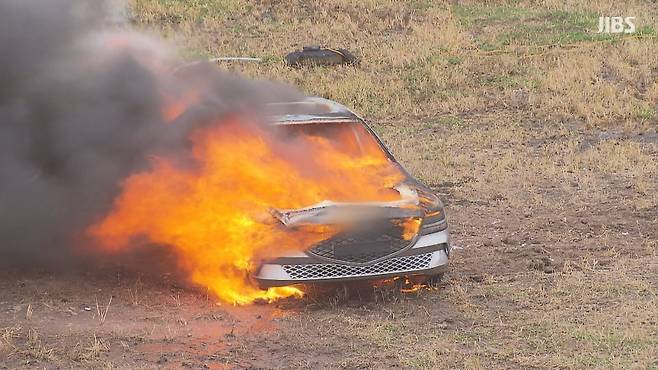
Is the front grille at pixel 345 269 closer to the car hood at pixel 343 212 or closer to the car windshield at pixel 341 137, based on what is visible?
the car hood at pixel 343 212

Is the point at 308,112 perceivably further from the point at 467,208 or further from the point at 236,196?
the point at 467,208

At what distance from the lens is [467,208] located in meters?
11.1

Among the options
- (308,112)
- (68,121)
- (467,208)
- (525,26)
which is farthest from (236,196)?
(525,26)

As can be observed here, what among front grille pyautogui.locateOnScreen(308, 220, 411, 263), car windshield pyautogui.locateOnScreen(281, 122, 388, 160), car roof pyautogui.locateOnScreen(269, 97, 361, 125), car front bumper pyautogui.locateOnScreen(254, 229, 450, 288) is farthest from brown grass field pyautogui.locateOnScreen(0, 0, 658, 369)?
car roof pyautogui.locateOnScreen(269, 97, 361, 125)

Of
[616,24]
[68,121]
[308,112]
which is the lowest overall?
[616,24]

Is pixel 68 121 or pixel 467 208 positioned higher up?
pixel 68 121

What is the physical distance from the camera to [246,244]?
23.5ft

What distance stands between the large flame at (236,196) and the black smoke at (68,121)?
0.18m

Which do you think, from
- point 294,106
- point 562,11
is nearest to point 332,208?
point 294,106

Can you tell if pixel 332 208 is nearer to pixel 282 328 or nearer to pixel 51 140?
pixel 282 328

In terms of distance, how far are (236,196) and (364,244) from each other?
111 cm

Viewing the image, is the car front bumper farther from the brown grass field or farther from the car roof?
the car roof

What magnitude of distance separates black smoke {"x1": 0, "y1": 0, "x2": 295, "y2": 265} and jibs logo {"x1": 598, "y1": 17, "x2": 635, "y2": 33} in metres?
14.4

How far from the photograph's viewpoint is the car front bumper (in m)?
7.00
